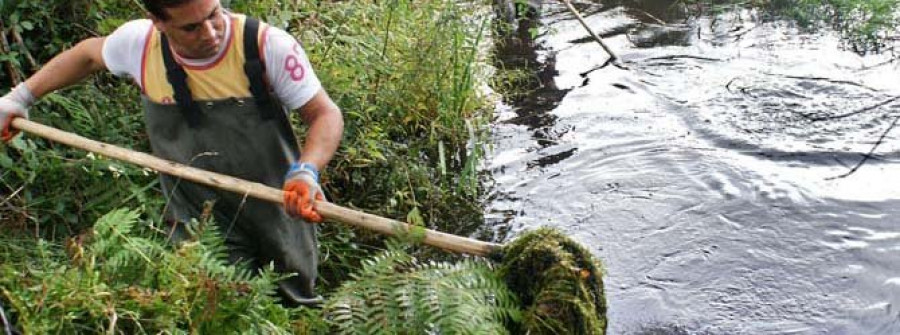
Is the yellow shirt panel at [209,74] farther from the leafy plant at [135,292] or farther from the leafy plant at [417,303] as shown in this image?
the leafy plant at [417,303]

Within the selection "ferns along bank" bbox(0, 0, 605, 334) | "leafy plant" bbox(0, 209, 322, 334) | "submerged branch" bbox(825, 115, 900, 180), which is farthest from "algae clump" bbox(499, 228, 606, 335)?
"submerged branch" bbox(825, 115, 900, 180)

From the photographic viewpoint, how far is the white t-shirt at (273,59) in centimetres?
328

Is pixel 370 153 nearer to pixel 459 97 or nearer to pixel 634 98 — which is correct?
pixel 459 97

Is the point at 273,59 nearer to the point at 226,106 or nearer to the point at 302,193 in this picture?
the point at 226,106

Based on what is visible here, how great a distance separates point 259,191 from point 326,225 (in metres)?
1.67

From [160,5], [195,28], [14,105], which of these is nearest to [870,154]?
[195,28]

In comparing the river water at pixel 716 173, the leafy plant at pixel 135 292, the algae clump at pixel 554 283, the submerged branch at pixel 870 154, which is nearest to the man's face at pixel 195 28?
the leafy plant at pixel 135 292

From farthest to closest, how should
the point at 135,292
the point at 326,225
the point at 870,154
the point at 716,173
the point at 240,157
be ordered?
the point at 870,154, the point at 716,173, the point at 326,225, the point at 240,157, the point at 135,292

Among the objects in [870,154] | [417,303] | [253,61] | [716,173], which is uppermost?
[253,61]

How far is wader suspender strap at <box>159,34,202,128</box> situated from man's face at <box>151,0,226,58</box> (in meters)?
0.06

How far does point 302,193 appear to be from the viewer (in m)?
3.15

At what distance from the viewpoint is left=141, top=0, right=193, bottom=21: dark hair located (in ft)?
9.97

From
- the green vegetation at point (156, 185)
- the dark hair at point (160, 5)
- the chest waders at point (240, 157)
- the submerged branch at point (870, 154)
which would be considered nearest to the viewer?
the green vegetation at point (156, 185)

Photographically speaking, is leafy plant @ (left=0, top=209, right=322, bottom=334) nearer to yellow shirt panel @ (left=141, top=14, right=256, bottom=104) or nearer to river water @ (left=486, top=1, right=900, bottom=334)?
yellow shirt panel @ (left=141, top=14, right=256, bottom=104)
